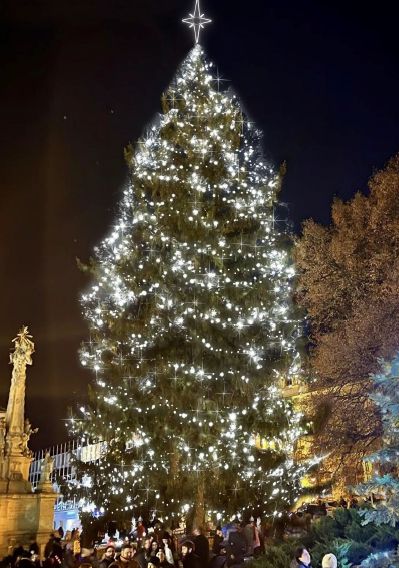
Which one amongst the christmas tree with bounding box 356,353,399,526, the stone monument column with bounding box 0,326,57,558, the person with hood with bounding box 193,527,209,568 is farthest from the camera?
the stone monument column with bounding box 0,326,57,558

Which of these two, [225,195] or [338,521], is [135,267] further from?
[338,521]

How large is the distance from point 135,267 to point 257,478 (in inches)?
252

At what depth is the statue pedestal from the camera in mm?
22000

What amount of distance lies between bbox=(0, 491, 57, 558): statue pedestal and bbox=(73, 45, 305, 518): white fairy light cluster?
8.24 metres

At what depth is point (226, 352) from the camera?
610 inches

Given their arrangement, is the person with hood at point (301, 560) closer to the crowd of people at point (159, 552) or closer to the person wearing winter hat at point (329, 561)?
the person wearing winter hat at point (329, 561)

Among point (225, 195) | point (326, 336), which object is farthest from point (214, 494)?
point (326, 336)

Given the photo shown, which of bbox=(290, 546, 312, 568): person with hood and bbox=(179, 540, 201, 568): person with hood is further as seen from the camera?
bbox=(179, 540, 201, 568): person with hood

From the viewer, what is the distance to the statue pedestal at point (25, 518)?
72.2 feet

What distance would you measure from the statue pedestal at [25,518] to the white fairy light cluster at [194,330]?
324 inches

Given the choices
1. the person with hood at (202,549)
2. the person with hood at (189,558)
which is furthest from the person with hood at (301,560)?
the person with hood at (202,549)

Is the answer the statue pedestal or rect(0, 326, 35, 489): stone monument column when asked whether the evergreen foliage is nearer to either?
the statue pedestal

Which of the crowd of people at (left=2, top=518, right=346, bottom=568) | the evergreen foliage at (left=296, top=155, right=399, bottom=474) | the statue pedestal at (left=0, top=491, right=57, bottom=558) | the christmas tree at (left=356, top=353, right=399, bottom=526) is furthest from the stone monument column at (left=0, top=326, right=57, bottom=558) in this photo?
the christmas tree at (left=356, top=353, right=399, bottom=526)

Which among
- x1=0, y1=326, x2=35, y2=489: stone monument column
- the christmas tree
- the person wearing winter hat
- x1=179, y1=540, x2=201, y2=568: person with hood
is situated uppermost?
x1=0, y1=326, x2=35, y2=489: stone monument column
